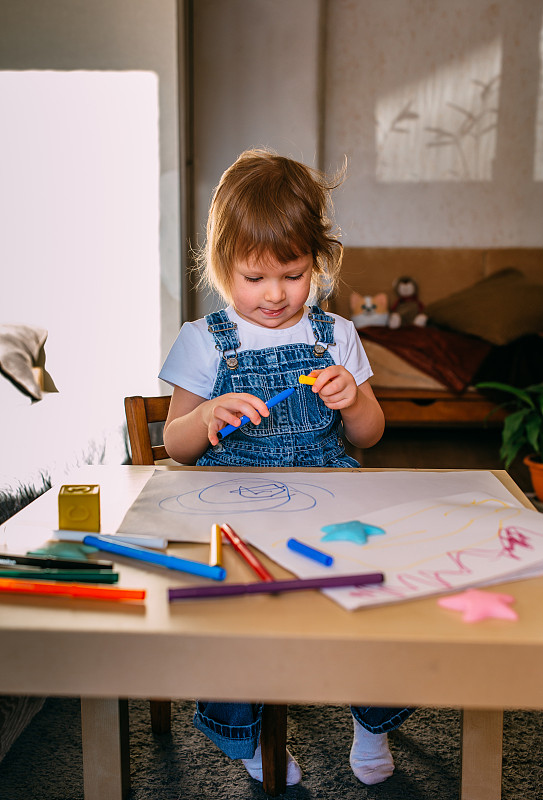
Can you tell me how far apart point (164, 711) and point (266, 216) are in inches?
31.4

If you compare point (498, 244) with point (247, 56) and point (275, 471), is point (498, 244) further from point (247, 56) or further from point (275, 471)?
point (275, 471)

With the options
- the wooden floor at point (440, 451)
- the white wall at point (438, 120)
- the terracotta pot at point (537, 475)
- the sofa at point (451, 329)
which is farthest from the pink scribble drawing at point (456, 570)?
the white wall at point (438, 120)

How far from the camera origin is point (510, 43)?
3.99 m

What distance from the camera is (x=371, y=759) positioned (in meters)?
1.03

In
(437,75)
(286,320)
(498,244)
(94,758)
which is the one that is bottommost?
(94,758)

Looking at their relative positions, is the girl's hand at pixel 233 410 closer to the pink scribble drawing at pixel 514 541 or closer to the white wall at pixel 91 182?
the pink scribble drawing at pixel 514 541

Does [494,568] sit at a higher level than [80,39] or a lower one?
lower

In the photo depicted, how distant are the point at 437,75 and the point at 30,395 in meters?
3.30

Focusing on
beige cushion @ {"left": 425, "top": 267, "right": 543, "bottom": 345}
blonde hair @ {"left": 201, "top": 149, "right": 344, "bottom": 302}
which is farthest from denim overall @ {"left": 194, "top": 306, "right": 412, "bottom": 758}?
beige cushion @ {"left": 425, "top": 267, "right": 543, "bottom": 345}

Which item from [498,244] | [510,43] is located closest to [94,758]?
[498,244]

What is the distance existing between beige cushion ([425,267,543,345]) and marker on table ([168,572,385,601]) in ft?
11.0

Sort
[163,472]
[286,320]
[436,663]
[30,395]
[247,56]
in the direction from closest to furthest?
[436,663]
[163,472]
[286,320]
[30,395]
[247,56]

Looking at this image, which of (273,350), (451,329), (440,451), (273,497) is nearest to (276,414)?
(273,350)

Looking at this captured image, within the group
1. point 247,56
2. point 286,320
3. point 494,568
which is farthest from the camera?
point 247,56
